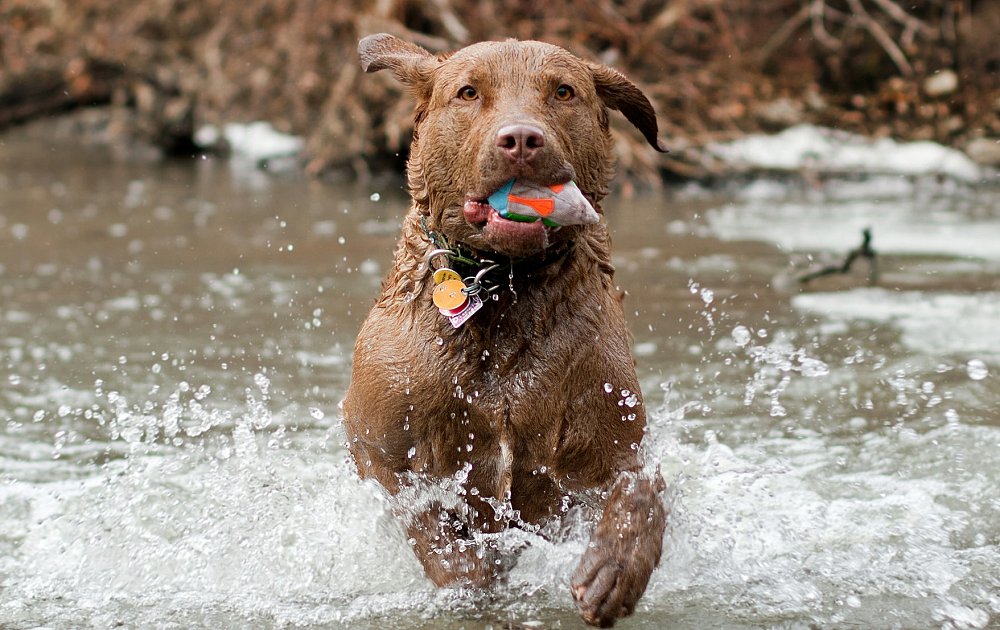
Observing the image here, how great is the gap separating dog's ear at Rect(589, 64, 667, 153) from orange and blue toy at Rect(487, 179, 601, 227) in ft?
2.15

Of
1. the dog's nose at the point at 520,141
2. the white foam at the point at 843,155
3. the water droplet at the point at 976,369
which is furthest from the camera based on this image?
the white foam at the point at 843,155

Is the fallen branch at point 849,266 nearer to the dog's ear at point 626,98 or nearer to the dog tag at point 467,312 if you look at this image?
the dog's ear at point 626,98

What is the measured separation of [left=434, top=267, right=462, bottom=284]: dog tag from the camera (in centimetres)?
382

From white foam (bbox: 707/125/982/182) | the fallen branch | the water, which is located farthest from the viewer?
white foam (bbox: 707/125/982/182)

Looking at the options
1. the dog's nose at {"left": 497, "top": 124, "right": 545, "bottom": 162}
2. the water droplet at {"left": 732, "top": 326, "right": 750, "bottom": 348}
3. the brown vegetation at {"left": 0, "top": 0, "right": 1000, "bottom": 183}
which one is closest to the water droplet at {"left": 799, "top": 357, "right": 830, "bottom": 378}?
the water droplet at {"left": 732, "top": 326, "right": 750, "bottom": 348}

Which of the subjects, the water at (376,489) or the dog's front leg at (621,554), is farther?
the water at (376,489)

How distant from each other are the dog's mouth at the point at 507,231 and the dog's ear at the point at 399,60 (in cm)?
63

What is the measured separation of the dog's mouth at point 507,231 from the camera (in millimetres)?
3480

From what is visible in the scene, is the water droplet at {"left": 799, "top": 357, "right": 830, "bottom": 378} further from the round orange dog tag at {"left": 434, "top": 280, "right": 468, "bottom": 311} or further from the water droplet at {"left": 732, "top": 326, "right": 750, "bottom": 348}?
the round orange dog tag at {"left": 434, "top": 280, "right": 468, "bottom": 311}

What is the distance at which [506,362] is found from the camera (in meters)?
3.81

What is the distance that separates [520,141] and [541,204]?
0.64 ft

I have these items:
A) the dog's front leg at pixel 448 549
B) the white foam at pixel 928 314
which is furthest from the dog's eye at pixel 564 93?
the white foam at pixel 928 314

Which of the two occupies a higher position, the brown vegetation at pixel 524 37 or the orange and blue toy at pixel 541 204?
the orange and blue toy at pixel 541 204

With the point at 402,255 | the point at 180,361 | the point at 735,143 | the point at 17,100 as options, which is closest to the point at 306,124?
the point at 17,100
